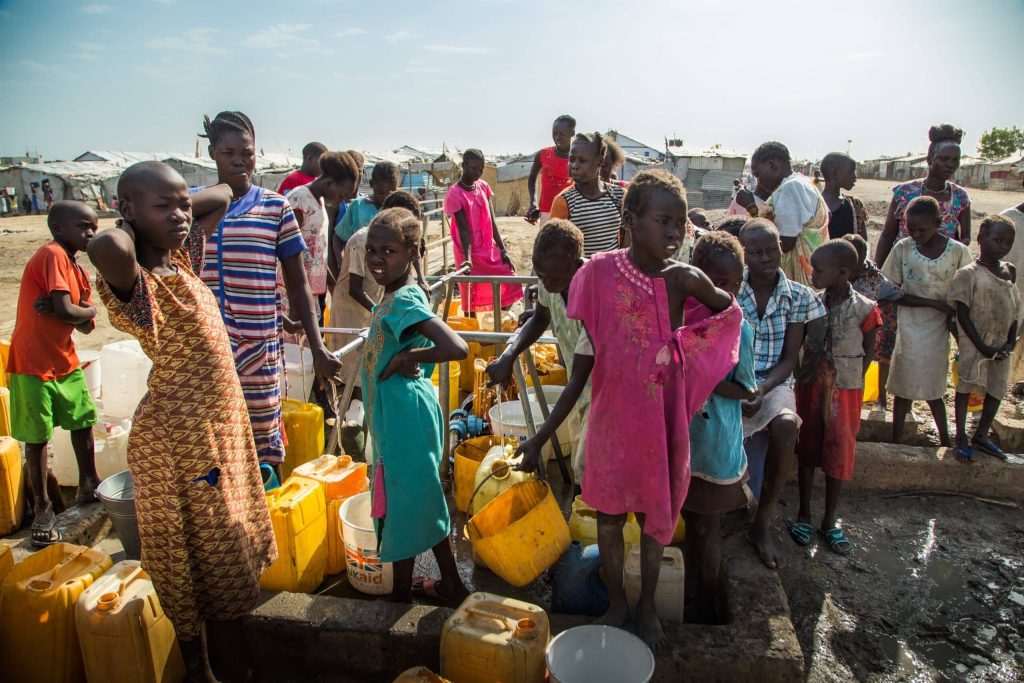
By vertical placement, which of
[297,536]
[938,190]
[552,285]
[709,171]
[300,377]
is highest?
[709,171]

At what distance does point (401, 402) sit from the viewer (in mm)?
2705

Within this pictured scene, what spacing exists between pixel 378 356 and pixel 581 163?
243cm

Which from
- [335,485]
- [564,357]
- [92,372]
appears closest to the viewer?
[335,485]

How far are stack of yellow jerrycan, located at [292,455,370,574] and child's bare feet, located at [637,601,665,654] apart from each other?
1469 mm

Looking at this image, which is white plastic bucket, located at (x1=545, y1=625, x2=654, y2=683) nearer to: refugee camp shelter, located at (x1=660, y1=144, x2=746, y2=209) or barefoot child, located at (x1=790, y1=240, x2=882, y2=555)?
barefoot child, located at (x1=790, y1=240, x2=882, y2=555)

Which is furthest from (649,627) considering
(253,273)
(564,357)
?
(253,273)

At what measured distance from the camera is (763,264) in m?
3.31

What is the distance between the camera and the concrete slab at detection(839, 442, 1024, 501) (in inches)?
167

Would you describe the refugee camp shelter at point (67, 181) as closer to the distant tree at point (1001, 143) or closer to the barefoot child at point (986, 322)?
the barefoot child at point (986, 322)

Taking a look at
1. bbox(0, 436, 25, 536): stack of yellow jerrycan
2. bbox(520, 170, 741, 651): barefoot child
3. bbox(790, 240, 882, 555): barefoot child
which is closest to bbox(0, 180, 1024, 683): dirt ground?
bbox(790, 240, 882, 555): barefoot child

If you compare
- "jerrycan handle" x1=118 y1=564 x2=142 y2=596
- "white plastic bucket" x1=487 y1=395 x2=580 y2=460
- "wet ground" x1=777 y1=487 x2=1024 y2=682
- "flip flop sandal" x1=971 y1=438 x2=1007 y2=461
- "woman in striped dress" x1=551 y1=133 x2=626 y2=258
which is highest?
"woman in striped dress" x1=551 y1=133 x2=626 y2=258

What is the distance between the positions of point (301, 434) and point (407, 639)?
1.66 meters

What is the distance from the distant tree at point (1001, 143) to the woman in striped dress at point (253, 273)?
209 ft

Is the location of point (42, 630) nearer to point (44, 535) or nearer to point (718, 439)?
point (44, 535)
